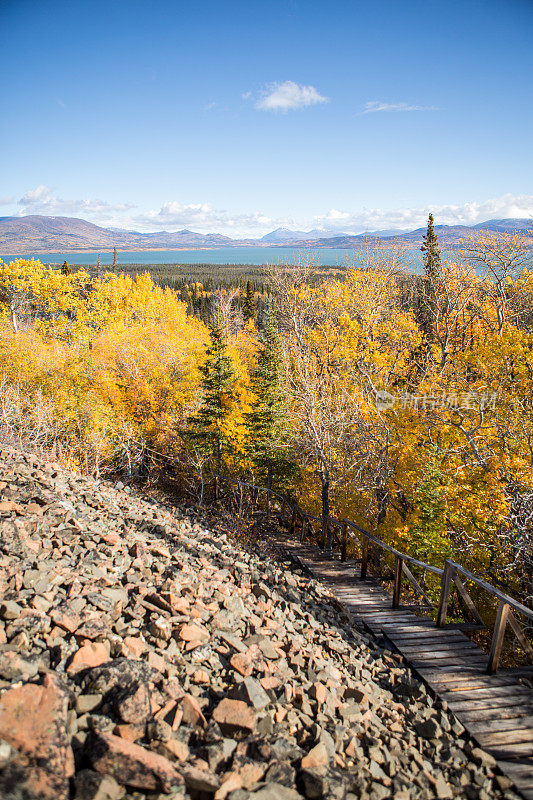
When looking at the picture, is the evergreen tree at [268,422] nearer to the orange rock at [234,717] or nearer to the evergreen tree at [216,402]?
the evergreen tree at [216,402]

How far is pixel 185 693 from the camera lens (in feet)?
13.8

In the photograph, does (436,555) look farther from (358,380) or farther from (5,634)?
(5,634)

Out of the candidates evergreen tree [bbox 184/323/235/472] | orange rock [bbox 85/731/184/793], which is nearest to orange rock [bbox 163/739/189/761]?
orange rock [bbox 85/731/184/793]

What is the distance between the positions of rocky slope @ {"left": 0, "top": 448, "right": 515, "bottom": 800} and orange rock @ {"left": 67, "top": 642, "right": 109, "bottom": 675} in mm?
10

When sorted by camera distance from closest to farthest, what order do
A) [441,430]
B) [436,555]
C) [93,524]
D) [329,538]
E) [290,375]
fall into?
[93,524] < [436,555] < [441,430] < [329,538] < [290,375]

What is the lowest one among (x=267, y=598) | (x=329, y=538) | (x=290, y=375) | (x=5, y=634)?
(x=329, y=538)

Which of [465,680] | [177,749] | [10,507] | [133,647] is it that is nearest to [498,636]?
[465,680]

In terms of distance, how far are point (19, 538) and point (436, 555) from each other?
1066 centimetres

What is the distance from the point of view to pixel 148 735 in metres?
3.62

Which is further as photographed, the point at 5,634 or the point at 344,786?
the point at 5,634

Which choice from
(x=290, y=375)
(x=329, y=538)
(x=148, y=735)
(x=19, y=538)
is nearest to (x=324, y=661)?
(x=148, y=735)

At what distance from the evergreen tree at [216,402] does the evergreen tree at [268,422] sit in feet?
4.17

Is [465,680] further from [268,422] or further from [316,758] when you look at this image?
[268,422]

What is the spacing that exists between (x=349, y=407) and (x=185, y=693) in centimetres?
1438
